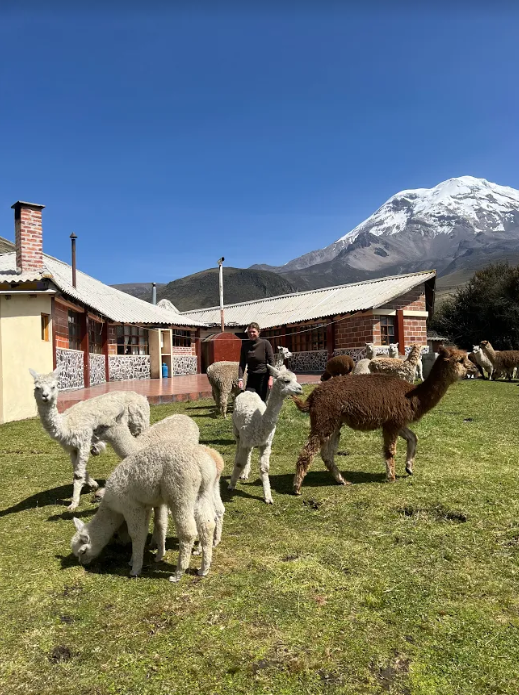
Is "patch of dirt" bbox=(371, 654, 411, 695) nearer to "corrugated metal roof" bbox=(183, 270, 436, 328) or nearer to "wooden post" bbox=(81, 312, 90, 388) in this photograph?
"wooden post" bbox=(81, 312, 90, 388)

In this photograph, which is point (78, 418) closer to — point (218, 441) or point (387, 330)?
point (218, 441)

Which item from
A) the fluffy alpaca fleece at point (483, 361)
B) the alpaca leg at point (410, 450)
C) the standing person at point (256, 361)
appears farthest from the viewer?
the fluffy alpaca fleece at point (483, 361)

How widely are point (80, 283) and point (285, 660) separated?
23.7 m

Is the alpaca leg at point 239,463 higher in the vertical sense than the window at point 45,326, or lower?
lower

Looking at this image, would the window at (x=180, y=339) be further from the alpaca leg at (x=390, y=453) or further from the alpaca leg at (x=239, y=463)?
the alpaca leg at (x=390, y=453)

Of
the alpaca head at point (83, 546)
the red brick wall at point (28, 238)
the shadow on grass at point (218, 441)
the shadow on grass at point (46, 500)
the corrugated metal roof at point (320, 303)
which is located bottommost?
the shadow on grass at point (46, 500)

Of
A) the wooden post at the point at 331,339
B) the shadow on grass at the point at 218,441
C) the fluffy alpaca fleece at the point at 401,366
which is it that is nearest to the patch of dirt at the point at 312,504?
the shadow on grass at the point at 218,441

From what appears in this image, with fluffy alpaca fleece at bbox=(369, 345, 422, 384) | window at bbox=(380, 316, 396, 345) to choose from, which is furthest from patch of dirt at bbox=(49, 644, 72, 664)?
window at bbox=(380, 316, 396, 345)

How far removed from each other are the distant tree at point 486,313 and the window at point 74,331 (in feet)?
77.1

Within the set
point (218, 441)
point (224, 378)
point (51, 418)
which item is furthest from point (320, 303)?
point (51, 418)

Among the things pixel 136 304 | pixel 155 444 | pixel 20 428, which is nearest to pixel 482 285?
pixel 136 304

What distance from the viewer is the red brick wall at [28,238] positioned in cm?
→ 1684

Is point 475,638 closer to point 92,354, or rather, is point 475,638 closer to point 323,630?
point 323,630

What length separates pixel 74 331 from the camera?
18328 millimetres
